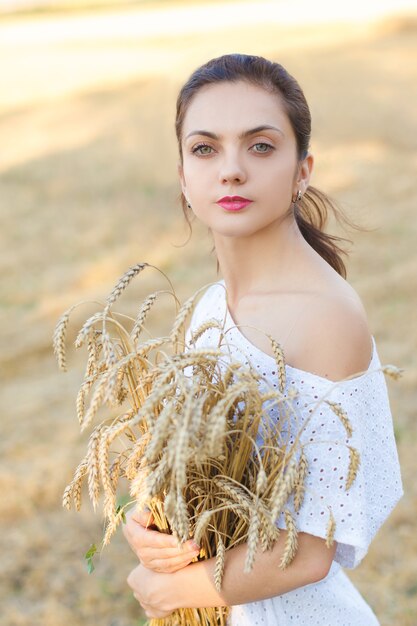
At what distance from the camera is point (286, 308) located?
4.58 feet

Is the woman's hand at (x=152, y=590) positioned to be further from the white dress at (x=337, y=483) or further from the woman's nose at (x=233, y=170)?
the woman's nose at (x=233, y=170)

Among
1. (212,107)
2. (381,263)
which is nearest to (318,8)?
(381,263)

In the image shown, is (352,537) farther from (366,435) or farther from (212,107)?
(212,107)

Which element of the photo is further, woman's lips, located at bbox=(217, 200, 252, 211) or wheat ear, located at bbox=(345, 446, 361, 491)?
woman's lips, located at bbox=(217, 200, 252, 211)

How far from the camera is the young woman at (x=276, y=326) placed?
4.35 ft

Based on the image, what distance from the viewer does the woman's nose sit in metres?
1.37

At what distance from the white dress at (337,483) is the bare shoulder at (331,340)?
16 millimetres

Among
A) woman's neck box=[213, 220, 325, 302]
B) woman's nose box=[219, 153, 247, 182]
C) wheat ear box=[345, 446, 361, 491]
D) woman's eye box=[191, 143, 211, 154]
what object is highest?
woman's eye box=[191, 143, 211, 154]

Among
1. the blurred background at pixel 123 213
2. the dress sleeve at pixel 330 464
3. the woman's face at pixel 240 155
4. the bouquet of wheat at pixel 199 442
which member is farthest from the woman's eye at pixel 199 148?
the blurred background at pixel 123 213

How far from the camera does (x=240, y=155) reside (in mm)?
1384

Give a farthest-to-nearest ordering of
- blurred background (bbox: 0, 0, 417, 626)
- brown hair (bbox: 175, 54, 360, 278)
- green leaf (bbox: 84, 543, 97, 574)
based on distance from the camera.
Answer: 1. blurred background (bbox: 0, 0, 417, 626)
2. green leaf (bbox: 84, 543, 97, 574)
3. brown hair (bbox: 175, 54, 360, 278)

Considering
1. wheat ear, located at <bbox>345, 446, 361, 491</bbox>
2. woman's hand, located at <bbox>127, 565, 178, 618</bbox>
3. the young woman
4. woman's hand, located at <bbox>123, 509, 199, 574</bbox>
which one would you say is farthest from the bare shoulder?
woman's hand, located at <bbox>127, 565, 178, 618</bbox>

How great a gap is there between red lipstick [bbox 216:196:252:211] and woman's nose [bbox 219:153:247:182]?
30 millimetres

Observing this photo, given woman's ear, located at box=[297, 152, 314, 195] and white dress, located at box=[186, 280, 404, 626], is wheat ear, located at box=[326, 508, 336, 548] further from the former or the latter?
woman's ear, located at box=[297, 152, 314, 195]
